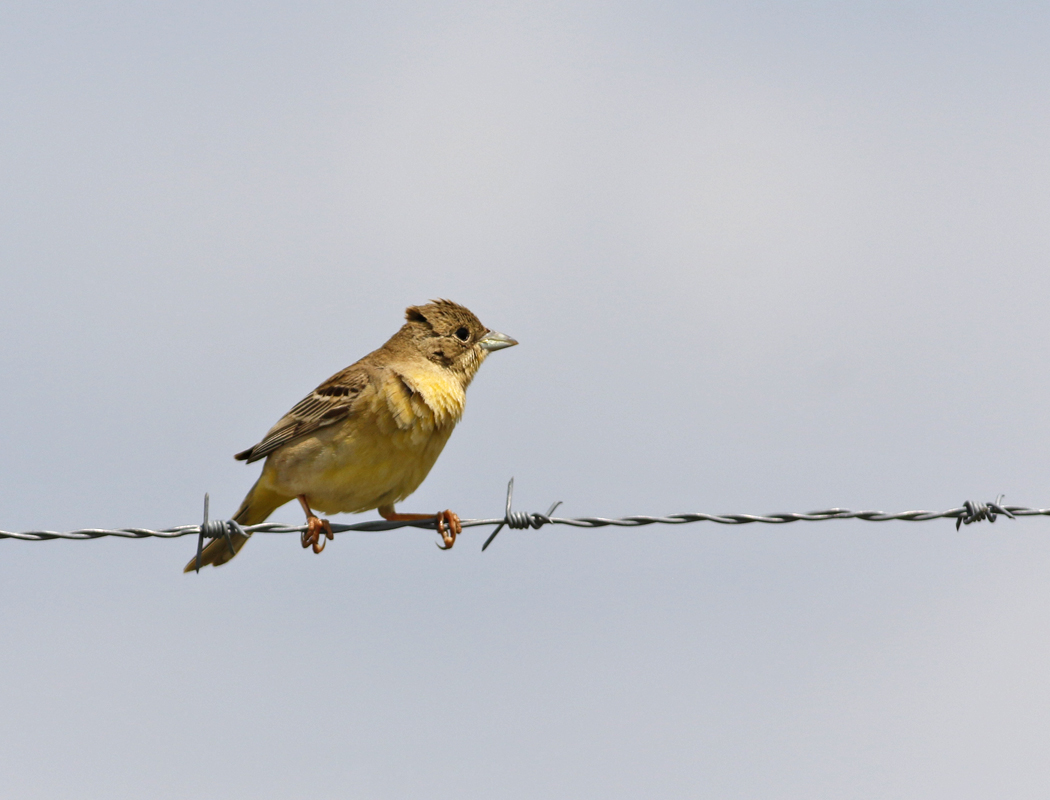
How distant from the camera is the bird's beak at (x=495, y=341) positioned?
934 cm

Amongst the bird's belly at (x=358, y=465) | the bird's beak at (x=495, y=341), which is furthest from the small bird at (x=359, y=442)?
the bird's beak at (x=495, y=341)

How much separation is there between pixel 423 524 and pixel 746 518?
197 cm

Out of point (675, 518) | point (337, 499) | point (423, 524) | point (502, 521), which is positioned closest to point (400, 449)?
point (337, 499)

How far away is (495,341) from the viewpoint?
938 centimetres

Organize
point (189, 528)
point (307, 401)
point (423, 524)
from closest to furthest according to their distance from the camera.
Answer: point (189, 528) < point (423, 524) < point (307, 401)

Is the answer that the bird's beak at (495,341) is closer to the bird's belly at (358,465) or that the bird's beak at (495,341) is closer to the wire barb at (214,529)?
the bird's belly at (358,465)

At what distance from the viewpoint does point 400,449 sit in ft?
26.8

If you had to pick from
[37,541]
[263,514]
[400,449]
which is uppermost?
[400,449]

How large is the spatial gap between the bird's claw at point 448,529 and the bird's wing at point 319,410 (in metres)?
1.21

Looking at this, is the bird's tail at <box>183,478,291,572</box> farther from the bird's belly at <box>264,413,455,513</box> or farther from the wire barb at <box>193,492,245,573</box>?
the wire barb at <box>193,492,245,573</box>

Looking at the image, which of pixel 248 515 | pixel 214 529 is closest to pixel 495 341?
pixel 248 515

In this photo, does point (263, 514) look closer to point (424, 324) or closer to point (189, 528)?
point (424, 324)

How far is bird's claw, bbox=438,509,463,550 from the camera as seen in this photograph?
7.48 m

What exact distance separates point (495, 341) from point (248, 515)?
225 centimetres
